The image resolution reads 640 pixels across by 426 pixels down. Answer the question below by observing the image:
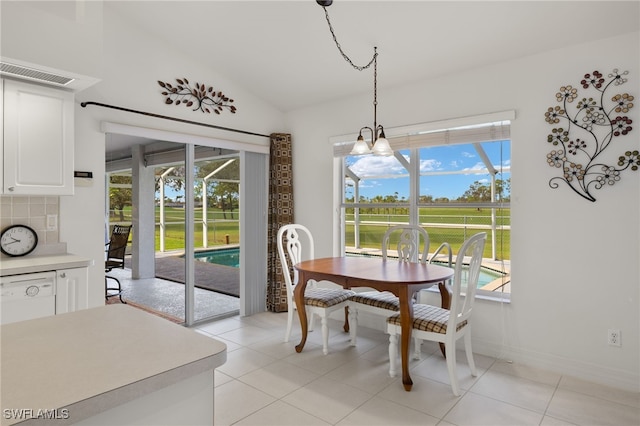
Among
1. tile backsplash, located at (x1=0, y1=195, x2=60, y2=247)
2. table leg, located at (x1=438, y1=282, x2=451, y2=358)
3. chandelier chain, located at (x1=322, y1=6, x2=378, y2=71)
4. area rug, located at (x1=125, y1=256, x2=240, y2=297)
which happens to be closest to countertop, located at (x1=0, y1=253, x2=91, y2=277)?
tile backsplash, located at (x1=0, y1=195, x2=60, y2=247)

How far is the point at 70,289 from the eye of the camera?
102 inches

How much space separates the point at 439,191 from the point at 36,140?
3309mm

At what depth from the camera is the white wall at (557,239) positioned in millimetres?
2629

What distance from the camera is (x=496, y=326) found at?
3.19 metres

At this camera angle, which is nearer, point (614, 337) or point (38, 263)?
point (38, 263)

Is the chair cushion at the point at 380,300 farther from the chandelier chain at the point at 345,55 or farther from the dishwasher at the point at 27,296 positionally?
the dishwasher at the point at 27,296

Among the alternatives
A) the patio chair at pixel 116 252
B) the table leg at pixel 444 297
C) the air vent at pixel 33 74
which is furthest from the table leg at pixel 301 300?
the air vent at pixel 33 74

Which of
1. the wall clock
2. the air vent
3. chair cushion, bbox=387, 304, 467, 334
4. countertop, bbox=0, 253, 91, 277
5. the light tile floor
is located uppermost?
the air vent

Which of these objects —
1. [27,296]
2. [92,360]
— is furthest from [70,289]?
[92,360]

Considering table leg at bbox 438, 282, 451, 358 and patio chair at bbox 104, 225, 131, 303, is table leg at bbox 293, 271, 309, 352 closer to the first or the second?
table leg at bbox 438, 282, 451, 358

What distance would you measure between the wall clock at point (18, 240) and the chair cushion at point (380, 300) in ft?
8.33

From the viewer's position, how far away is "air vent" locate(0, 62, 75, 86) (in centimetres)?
242

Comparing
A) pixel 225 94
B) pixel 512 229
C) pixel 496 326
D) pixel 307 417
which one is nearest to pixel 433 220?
pixel 512 229

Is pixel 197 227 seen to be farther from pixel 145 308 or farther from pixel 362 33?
pixel 362 33
